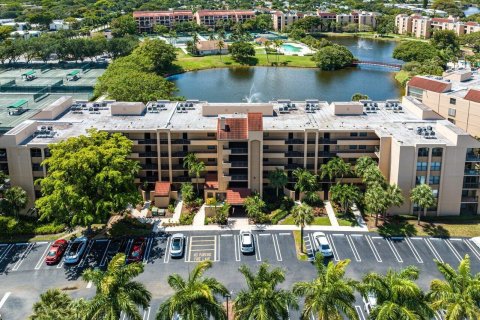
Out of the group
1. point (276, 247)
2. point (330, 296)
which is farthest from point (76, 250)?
point (330, 296)

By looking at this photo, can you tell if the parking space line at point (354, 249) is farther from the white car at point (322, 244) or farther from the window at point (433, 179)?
the window at point (433, 179)

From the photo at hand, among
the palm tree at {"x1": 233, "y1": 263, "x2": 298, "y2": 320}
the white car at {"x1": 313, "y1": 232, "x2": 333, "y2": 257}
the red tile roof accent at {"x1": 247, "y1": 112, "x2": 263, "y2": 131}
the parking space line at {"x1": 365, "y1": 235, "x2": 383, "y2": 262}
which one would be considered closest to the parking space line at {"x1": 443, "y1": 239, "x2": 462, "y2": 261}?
the parking space line at {"x1": 365, "y1": 235, "x2": 383, "y2": 262}

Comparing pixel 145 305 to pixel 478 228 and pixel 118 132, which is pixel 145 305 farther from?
pixel 478 228

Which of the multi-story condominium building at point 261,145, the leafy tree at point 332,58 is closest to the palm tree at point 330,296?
the multi-story condominium building at point 261,145

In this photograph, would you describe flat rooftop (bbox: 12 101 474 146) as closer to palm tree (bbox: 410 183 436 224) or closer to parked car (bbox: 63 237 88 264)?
palm tree (bbox: 410 183 436 224)

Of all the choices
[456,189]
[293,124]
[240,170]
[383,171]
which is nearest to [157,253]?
[240,170]

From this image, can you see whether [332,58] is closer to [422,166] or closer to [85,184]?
[422,166]
